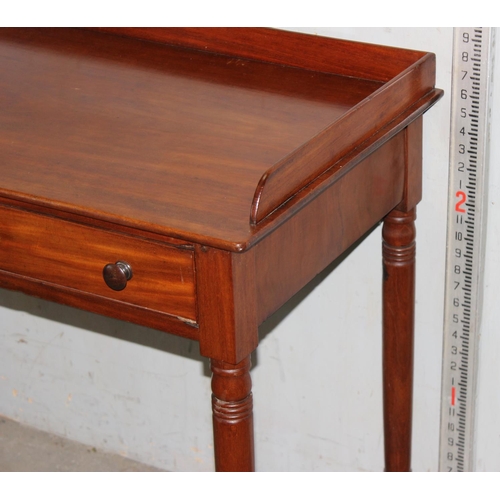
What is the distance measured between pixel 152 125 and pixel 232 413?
1.50 feet

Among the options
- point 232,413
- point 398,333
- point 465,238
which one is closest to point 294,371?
point 398,333

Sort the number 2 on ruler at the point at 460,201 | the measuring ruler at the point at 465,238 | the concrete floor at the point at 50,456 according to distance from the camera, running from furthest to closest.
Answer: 1. the concrete floor at the point at 50,456
2. the number 2 on ruler at the point at 460,201
3. the measuring ruler at the point at 465,238

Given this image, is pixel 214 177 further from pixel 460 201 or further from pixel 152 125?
pixel 460 201

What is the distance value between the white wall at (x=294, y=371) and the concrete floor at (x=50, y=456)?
23 mm

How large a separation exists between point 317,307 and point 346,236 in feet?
1.51

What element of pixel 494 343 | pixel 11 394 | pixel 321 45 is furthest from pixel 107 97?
pixel 11 394

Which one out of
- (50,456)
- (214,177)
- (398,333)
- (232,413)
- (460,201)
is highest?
(214,177)

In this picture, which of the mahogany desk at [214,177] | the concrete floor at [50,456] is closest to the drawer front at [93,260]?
the mahogany desk at [214,177]

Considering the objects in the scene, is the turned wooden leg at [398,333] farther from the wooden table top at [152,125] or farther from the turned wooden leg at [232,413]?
the turned wooden leg at [232,413]

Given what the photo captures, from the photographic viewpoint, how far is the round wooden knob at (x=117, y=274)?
4.05 feet

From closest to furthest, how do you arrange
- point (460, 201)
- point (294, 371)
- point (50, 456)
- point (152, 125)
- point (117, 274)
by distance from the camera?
point (117, 274) → point (152, 125) → point (460, 201) → point (294, 371) → point (50, 456)

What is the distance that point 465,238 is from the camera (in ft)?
5.37

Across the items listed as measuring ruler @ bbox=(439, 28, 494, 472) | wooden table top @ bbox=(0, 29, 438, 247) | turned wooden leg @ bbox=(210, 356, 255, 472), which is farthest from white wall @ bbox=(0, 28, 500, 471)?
turned wooden leg @ bbox=(210, 356, 255, 472)
